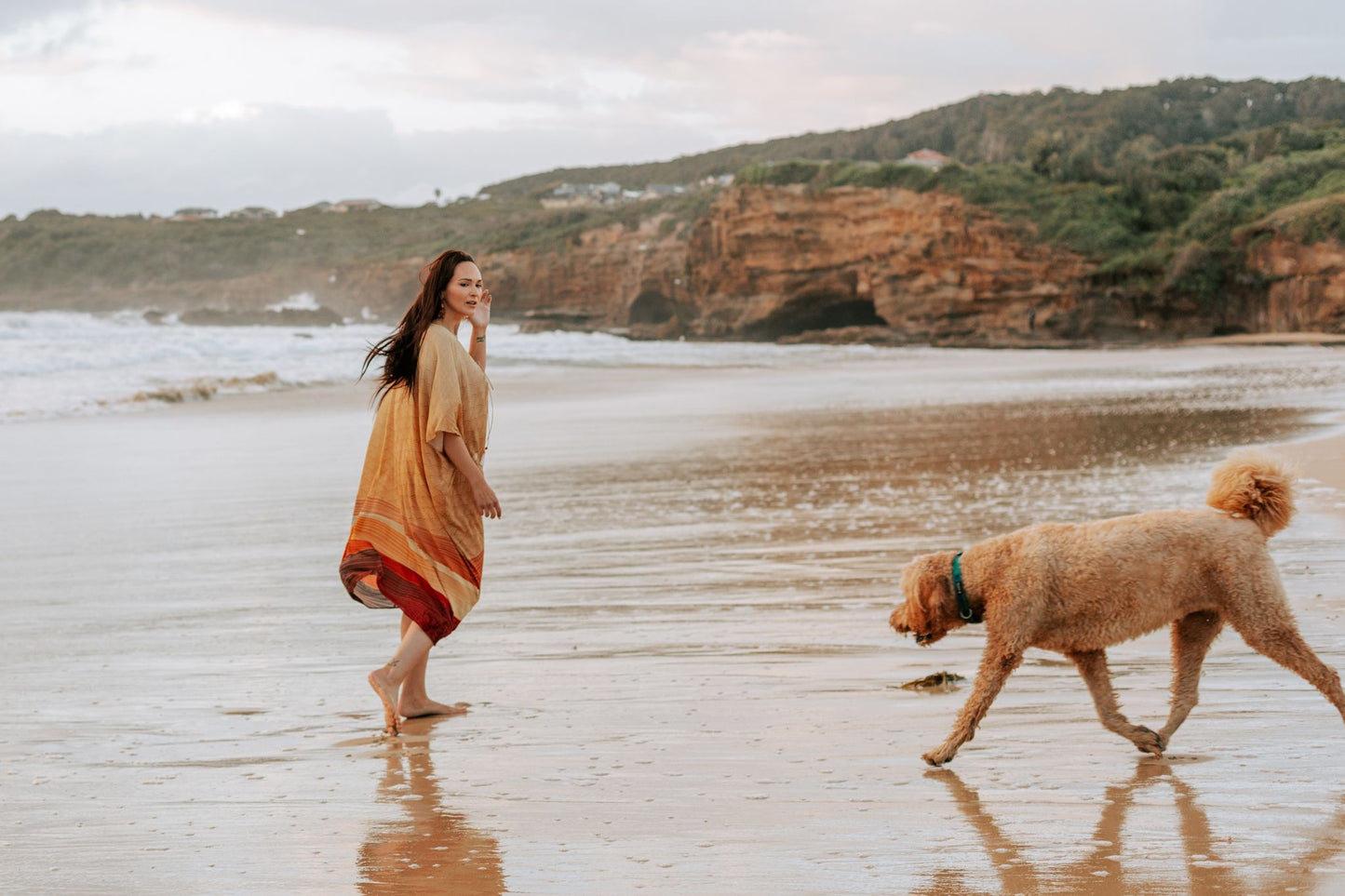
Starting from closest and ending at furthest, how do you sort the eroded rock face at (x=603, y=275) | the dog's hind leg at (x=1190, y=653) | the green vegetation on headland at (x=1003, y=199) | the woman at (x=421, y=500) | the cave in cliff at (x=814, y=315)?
the dog's hind leg at (x=1190, y=653) < the woman at (x=421, y=500) < the green vegetation on headland at (x=1003, y=199) < the cave in cliff at (x=814, y=315) < the eroded rock face at (x=603, y=275)

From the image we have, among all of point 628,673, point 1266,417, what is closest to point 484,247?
point 1266,417

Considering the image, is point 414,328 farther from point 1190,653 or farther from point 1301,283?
point 1301,283

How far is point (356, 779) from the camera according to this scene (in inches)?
157

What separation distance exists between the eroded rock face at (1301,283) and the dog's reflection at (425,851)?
46.5 metres

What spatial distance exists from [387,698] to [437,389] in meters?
1.15

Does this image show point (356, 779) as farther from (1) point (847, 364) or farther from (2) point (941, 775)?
(1) point (847, 364)

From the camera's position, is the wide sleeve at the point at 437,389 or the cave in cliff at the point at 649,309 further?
the cave in cliff at the point at 649,309

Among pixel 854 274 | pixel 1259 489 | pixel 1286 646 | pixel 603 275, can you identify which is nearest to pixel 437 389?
pixel 1259 489

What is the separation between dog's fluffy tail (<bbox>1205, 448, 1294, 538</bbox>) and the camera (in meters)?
3.92

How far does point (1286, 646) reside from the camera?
12.7 ft

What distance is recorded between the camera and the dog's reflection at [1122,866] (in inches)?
113

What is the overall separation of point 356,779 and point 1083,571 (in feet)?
7.94

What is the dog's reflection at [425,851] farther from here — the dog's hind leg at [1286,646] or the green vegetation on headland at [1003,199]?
the green vegetation on headland at [1003,199]

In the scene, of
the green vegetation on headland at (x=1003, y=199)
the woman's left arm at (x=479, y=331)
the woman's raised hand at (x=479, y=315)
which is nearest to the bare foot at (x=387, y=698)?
the woman's left arm at (x=479, y=331)
